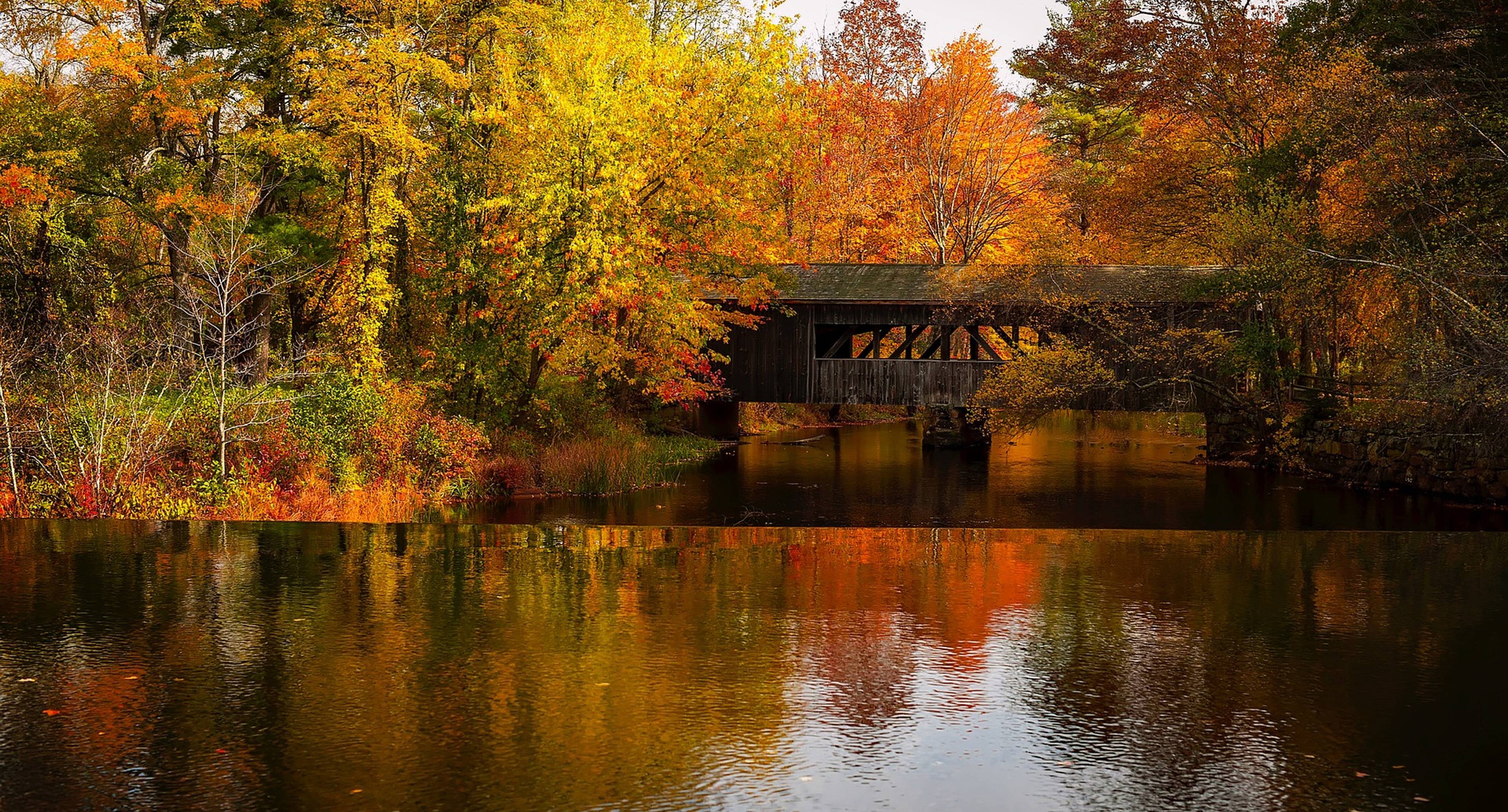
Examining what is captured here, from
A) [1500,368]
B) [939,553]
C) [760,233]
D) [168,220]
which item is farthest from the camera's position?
[760,233]

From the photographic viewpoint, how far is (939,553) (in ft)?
44.9

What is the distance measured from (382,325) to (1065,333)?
15.7 metres

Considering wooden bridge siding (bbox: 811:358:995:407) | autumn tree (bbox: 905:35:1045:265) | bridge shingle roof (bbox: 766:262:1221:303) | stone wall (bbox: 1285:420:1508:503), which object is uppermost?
autumn tree (bbox: 905:35:1045:265)

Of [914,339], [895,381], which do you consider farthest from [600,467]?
[914,339]

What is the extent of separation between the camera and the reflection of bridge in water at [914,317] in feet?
90.2

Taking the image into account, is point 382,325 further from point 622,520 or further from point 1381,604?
point 1381,604

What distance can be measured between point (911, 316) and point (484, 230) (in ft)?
35.8

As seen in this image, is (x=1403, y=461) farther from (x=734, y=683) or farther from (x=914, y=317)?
(x=734, y=683)

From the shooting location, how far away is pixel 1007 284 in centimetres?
2761

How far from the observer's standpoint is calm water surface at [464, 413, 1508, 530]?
19.7 meters

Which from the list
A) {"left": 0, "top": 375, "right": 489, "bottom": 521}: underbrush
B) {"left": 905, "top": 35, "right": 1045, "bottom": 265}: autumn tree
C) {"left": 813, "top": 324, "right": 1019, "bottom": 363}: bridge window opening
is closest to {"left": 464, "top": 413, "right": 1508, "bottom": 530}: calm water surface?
{"left": 0, "top": 375, "right": 489, "bottom": 521}: underbrush

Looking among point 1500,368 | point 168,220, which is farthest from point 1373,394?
point 168,220

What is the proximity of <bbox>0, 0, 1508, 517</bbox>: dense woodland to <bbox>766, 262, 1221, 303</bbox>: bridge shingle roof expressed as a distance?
676mm

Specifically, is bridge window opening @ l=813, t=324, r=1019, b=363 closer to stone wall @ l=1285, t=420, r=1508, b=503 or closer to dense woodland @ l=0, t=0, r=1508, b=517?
dense woodland @ l=0, t=0, r=1508, b=517
